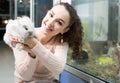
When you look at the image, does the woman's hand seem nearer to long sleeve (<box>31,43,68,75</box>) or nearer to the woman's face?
long sleeve (<box>31,43,68,75</box>)

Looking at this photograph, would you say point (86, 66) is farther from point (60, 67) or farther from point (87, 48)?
point (60, 67)

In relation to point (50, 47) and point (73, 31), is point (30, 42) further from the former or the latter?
point (73, 31)

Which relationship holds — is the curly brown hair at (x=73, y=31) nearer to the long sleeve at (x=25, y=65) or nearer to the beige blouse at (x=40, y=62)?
the beige blouse at (x=40, y=62)

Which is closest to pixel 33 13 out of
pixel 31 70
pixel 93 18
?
pixel 93 18

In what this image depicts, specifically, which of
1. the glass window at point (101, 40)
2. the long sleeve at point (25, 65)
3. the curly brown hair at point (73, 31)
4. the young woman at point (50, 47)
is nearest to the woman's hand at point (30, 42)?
the young woman at point (50, 47)

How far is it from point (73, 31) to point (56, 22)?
8.1 inches

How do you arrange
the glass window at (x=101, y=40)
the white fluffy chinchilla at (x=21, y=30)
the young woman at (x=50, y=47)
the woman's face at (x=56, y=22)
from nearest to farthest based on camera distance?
1. the white fluffy chinchilla at (x=21, y=30)
2. the young woman at (x=50, y=47)
3. the woman's face at (x=56, y=22)
4. the glass window at (x=101, y=40)

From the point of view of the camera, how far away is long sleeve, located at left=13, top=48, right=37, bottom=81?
1679 mm

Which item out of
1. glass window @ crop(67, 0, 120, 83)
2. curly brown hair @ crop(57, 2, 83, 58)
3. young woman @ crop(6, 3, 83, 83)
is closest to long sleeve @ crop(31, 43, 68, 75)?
young woman @ crop(6, 3, 83, 83)

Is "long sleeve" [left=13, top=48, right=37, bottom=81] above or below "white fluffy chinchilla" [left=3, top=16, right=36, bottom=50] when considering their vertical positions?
below

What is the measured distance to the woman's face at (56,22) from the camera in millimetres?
1779

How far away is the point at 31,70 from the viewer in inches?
67.6

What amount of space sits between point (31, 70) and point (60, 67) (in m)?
0.18

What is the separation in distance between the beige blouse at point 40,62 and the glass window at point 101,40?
20.4 inches
